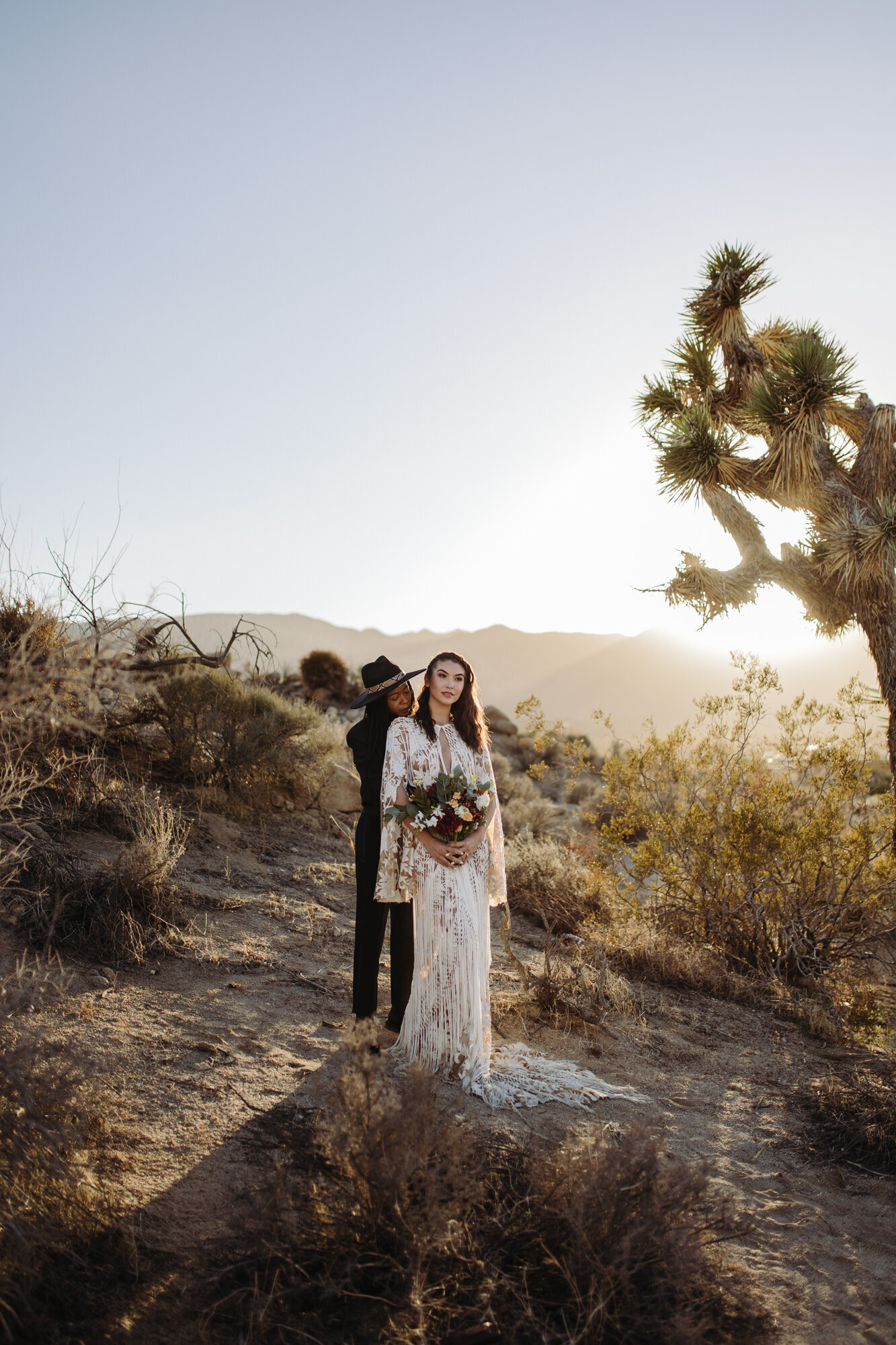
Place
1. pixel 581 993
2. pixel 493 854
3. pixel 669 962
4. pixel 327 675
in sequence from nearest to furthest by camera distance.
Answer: pixel 493 854 → pixel 581 993 → pixel 669 962 → pixel 327 675

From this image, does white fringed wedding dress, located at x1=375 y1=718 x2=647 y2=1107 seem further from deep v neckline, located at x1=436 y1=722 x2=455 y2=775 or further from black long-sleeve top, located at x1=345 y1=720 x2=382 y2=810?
black long-sleeve top, located at x1=345 y1=720 x2=382 y2=810

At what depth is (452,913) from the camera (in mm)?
4074

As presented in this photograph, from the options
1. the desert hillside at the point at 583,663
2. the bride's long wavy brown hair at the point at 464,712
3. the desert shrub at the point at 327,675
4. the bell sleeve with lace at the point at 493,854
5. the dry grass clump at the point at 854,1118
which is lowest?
the dry grass clump at the point at 854,1118

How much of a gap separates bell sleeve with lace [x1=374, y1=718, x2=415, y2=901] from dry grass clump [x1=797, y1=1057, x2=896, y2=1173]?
228 centimetres

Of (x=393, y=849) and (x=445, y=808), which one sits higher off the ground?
(x=445, y=808)

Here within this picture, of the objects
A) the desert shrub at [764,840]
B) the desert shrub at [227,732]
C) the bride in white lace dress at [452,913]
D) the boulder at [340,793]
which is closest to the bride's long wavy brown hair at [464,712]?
the bride in white lace dress at [452,913]

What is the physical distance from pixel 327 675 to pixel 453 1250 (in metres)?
17.0

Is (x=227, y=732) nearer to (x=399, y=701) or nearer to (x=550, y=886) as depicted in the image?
(x=550, y=886)

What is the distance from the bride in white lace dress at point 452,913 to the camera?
3.95 m

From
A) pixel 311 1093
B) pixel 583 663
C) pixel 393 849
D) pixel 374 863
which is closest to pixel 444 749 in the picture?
pixel 393 849

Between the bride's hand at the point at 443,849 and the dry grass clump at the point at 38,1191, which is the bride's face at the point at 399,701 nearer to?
the bride's hand at the point at 443,849

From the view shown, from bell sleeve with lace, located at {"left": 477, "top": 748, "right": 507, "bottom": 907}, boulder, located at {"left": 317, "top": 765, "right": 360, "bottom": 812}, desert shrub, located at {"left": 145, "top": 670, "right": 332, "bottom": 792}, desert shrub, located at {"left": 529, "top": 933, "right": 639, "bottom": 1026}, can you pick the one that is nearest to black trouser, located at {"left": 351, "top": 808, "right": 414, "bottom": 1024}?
bell sleeve with lace, located at {"left": 477, "top": 748, "right": 507, "bottom": 907}

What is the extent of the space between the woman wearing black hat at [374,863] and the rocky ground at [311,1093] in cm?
26

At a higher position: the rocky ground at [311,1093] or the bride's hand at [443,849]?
the bride's hand at [443,849]
